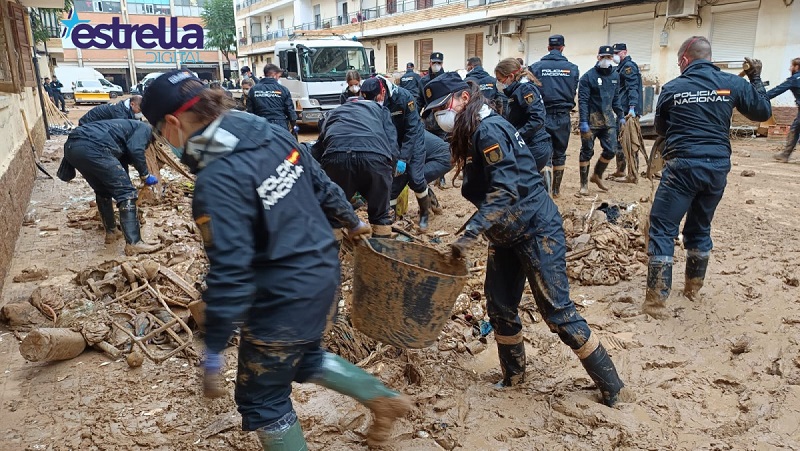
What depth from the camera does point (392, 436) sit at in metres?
2.79

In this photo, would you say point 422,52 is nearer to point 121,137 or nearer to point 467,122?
point 121,137

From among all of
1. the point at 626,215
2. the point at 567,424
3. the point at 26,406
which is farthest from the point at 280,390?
the point at 626,215

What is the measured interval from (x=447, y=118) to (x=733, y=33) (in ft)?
45.2

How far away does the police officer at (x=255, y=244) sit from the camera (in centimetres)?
181

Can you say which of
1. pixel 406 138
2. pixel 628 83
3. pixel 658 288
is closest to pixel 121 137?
pixel 406 138

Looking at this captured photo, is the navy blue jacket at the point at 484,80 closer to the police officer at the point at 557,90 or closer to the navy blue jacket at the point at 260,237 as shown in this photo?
the police officer at the point at 557,90

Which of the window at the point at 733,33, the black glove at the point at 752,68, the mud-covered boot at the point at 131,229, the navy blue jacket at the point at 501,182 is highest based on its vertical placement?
the window at the point at 733,33

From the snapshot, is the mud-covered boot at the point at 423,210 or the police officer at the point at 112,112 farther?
the mud-covered boot at the point at 423,210

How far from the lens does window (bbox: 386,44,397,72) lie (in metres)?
27.2

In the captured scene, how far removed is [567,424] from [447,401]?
0.64 m

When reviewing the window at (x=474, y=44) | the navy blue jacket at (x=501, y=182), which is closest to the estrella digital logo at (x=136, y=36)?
the navy blue jacket at (x=501, y=182)

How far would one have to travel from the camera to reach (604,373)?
9.47 feet

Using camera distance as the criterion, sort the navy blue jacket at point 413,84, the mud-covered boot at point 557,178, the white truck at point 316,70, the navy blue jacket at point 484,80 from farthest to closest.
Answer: the white truck at point 316,70, the navy blue jacket at point 413,84, the mud-covered boot at point 557,178, the navy blue jacket at point 484,80

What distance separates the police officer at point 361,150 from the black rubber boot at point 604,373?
2267 millimetres
